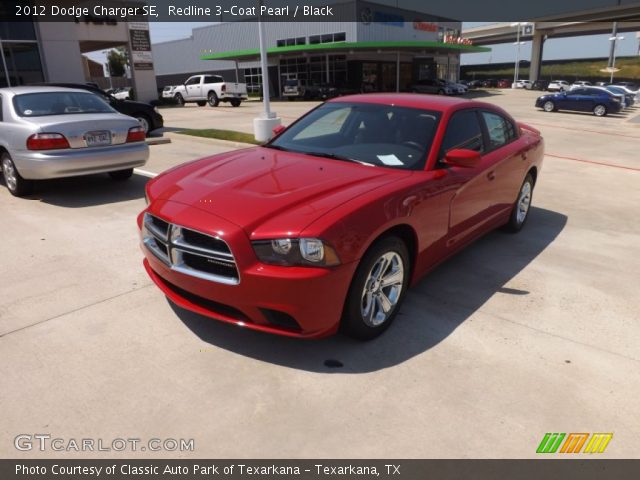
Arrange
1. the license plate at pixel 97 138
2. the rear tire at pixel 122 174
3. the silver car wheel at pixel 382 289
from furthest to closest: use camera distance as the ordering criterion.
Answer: the rear tire at pixel 122 174 < the license plate at pixel 97 138 < the silver car wheel at pixel 382 289

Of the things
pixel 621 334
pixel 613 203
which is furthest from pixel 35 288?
pixel 613 203

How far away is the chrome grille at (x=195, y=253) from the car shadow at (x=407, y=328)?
0.58 meters

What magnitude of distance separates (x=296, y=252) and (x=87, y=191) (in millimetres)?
5832

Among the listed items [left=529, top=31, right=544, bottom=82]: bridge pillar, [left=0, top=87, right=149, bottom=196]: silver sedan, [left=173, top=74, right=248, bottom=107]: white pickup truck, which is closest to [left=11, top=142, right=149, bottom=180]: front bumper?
[left=0, top=87, right=149, bottom=196]: silver sedan

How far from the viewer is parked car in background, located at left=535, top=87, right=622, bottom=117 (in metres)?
26.1

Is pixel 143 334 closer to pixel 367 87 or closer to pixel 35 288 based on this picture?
pixel 35 288

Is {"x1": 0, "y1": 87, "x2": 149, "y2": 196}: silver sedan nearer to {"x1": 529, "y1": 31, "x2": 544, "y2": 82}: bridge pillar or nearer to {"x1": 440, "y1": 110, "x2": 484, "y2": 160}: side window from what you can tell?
{"x1": 440, "y1": 110, "x2": 484, "y2": 160}: side window

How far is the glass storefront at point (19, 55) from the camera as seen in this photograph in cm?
2300

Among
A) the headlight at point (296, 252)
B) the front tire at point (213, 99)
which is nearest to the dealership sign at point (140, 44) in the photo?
the front tire at point (213, 99)

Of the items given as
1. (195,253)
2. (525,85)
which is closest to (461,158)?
(195,253)

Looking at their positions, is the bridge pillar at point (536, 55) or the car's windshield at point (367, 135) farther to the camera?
the bridge pillar at point (536, 55)

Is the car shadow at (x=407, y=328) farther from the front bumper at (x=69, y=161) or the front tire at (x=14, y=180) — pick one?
the front tire at (x=14, y=180)

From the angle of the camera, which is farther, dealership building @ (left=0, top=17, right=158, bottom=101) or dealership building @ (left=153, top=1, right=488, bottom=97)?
dealership building @ (left=153, top=1, right=488, bottom=97)

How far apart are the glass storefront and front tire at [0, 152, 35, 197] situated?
19592 mm
